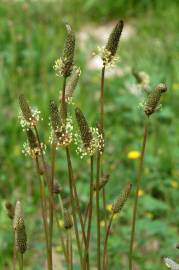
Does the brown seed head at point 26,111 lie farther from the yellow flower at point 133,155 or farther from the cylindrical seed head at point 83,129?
the yellow flower at point 133,155

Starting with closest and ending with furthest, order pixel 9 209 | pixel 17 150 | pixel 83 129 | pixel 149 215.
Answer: pixel 83 129 → pixel 9 209 → pixel 149 215 → pixel 17 150

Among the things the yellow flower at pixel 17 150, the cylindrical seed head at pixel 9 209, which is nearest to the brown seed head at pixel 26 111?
the cylindrical seed head at pixel 9 209

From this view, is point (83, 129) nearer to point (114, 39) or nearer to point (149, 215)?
point (114, 39)

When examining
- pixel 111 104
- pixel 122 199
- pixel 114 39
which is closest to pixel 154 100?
pixel 114 39

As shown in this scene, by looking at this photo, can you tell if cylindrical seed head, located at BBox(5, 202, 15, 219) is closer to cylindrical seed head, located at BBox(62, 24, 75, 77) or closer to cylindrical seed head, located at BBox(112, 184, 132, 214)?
cylindrical seed head, located at BBox(112, 184, 132, 214)

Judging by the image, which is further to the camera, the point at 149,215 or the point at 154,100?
the point at 149,215

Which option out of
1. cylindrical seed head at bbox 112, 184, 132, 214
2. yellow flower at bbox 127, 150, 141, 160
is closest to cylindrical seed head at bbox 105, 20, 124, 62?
cylindrical seed head at bbox 112, 184, 132, 214

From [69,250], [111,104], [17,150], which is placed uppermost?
[111,104]
